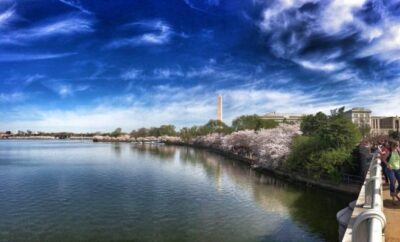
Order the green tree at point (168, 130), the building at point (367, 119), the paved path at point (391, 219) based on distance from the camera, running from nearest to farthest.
A: 1. the paved path at point (391, 219)
2. the building at point (367, 119)
3. the green tree at point (168, 130)

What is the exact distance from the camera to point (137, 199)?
2644 centimetres

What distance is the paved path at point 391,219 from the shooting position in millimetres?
5797

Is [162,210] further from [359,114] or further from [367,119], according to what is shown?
[359,114]

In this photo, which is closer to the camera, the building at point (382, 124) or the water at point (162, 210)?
the water at point (162, 210)

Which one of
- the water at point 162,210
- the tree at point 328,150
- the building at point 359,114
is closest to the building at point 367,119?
the building at point 359,114

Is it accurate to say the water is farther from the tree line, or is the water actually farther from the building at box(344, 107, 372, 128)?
the building at box(344, 107, 372, 128)

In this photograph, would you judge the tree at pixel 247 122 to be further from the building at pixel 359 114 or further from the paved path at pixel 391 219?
the paved path at pixel 391 219

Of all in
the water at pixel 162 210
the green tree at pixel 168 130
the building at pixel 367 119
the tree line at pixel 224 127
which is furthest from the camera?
the green tree at pixel 168 130

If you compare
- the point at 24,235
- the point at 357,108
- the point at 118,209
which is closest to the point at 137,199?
the point at 118,209

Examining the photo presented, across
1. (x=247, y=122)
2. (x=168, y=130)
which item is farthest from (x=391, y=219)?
(x=168, y=130)

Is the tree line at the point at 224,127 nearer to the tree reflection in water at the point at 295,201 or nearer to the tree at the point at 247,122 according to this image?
the tree at the point at 247,122

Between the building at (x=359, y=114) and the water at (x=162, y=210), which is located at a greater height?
the building at (x=359, y=114)

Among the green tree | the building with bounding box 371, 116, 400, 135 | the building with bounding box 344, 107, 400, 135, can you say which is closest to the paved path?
the building with bounding box 371, 116, 400, 135

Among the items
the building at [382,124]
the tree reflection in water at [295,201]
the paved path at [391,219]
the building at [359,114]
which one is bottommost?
the tree reflection in water at [295,201]
